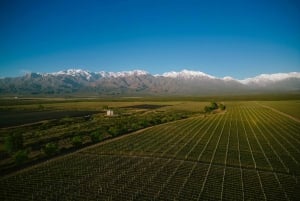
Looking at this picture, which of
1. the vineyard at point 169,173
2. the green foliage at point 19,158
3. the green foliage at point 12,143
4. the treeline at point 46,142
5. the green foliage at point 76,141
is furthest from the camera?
the green foliage at point 76,141

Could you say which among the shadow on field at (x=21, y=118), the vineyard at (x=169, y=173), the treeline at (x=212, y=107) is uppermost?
the treeline at (x=212, y=107)

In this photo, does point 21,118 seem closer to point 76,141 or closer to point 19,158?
point 76,141

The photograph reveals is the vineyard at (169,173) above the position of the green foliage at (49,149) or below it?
below

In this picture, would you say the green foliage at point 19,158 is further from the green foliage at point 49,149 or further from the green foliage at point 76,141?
the green foliage at point 76,141

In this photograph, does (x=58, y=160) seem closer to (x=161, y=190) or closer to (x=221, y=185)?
(x=161, y=190)

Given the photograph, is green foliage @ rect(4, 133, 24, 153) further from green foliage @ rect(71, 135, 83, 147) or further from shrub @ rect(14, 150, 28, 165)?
green foliage @ rect(71, 135, 83, 147)

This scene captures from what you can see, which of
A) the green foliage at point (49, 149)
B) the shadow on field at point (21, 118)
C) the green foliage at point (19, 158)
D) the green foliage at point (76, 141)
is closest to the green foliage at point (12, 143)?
the green foliage at point (49, 149)

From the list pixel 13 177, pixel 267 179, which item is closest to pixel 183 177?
pixel 267 179

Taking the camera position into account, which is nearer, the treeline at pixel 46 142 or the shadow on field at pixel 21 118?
the treeline at pixel 46 142

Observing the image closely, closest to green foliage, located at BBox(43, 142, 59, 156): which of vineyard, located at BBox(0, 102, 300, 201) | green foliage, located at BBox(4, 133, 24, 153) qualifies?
vineyard, located at BBox(0, 102, 300, 201)
